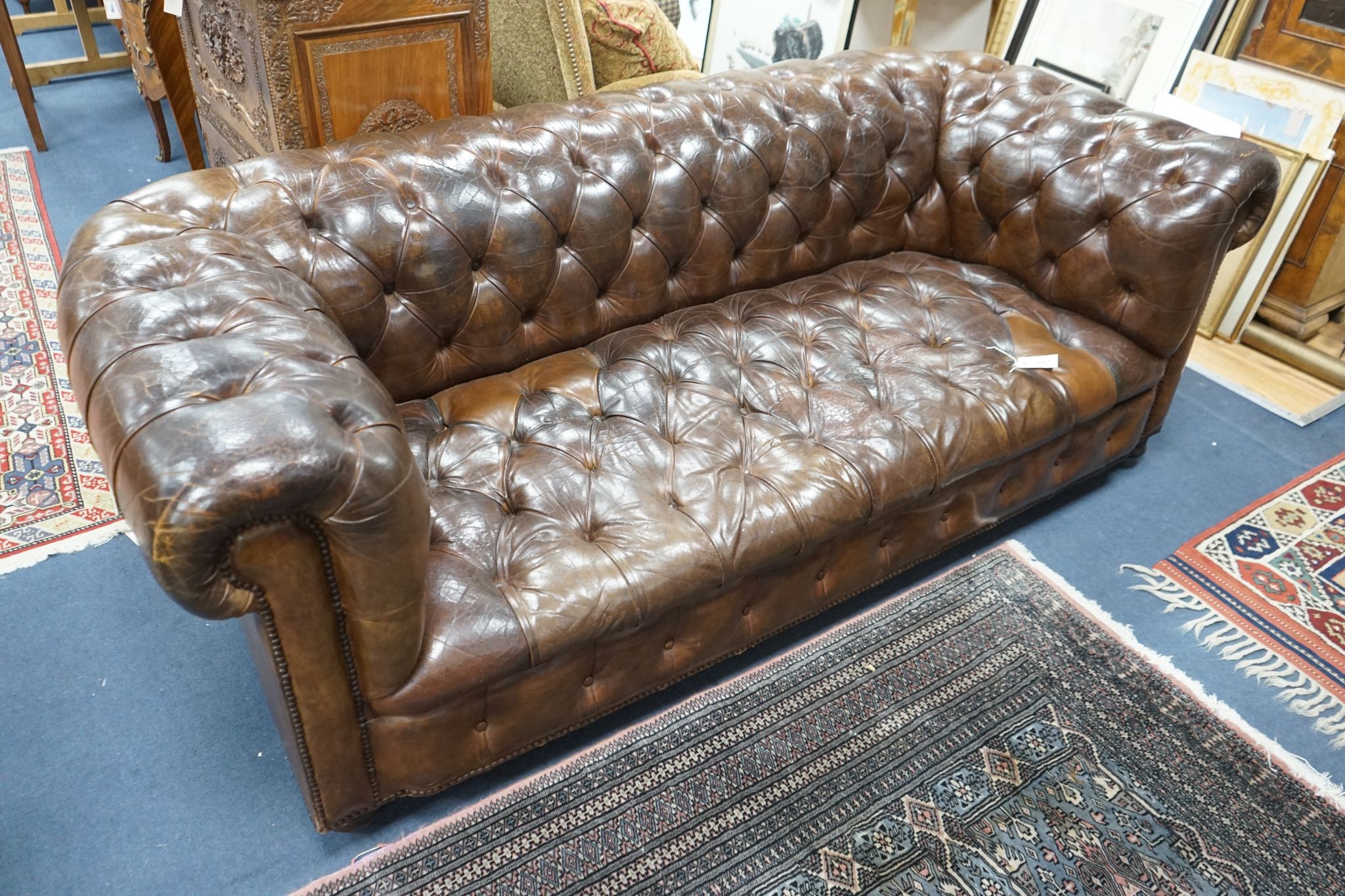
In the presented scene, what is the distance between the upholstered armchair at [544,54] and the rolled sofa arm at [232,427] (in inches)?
47.6

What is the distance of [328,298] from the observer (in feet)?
5.26

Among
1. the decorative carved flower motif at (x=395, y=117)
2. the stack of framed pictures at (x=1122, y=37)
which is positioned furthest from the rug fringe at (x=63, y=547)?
the stack of framed pictures at (x=1122, y=37)

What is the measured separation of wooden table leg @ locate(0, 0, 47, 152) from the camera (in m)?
3.30

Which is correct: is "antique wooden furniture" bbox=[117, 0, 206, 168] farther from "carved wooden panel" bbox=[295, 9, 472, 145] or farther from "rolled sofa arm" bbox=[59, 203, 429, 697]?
"rolled sofa arm" bbox=[59, 203, 429, 697]

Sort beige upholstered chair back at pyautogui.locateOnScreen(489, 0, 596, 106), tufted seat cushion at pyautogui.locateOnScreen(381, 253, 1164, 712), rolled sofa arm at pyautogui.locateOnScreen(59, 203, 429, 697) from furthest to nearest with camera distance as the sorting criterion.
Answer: beige upholstered chair back at pyautogui.locateOnScreen(489, 0, 596, 106)
tufted seat cushion at pyautogui.locateOnScreen(381, 253, 1164, 712)
rolled sofa arm at pyautogui.locateOnScreen(59, 203, 429, 697)

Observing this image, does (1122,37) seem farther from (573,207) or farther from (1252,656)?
(573,207)

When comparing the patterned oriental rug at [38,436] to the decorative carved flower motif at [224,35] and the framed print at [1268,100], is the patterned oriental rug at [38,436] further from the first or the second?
the framed print at [1268,100]

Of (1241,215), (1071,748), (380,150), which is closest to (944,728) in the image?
(1071,748)

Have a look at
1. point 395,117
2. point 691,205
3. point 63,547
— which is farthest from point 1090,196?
point 63,547

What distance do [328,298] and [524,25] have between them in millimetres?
1181

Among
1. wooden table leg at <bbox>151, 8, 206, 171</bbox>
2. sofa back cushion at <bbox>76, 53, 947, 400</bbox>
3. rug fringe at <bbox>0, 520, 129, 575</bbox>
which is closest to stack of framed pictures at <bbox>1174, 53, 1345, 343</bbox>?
sofa back cushion at <bbox>76, 53, 947, 400</bbox>

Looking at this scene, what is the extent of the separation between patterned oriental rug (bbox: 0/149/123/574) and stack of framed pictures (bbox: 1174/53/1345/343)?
3.15 meters

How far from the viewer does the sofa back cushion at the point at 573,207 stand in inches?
64.0

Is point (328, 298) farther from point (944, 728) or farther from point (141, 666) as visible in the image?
point (944, 728)
